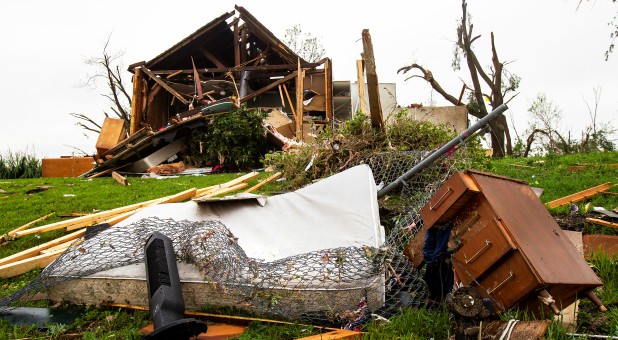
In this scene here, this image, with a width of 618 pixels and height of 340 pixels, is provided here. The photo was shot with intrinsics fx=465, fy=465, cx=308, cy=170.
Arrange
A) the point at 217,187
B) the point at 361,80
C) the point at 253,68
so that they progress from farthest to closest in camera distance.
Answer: the point at 253,68, the point at 361,80, the point at 217,187

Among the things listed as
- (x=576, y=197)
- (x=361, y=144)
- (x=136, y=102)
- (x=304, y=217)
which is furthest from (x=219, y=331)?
(x=136, y=102)

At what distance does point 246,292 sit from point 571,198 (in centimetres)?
412

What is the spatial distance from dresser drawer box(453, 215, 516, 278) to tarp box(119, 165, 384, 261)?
2.29 feet

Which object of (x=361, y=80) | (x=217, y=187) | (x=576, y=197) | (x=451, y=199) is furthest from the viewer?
(x=361, y=80)

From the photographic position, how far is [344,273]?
283 cm

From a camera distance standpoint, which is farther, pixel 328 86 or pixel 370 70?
pixel 328 86

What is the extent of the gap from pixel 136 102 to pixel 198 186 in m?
7.69

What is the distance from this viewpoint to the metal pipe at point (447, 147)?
3.62 metres

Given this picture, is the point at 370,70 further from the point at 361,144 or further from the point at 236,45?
the point at 236,45

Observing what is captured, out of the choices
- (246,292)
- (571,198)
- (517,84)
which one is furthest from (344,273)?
(517,84)

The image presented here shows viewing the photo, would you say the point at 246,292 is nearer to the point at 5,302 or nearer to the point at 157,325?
the point at 157,325

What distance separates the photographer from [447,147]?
400 centimetres

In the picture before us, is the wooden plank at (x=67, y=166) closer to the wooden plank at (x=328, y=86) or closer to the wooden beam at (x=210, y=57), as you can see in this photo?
the wooden beam at (x=210, y=57)

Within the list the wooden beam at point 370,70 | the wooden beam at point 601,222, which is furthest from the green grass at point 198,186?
the wooden beam at point 370,70
